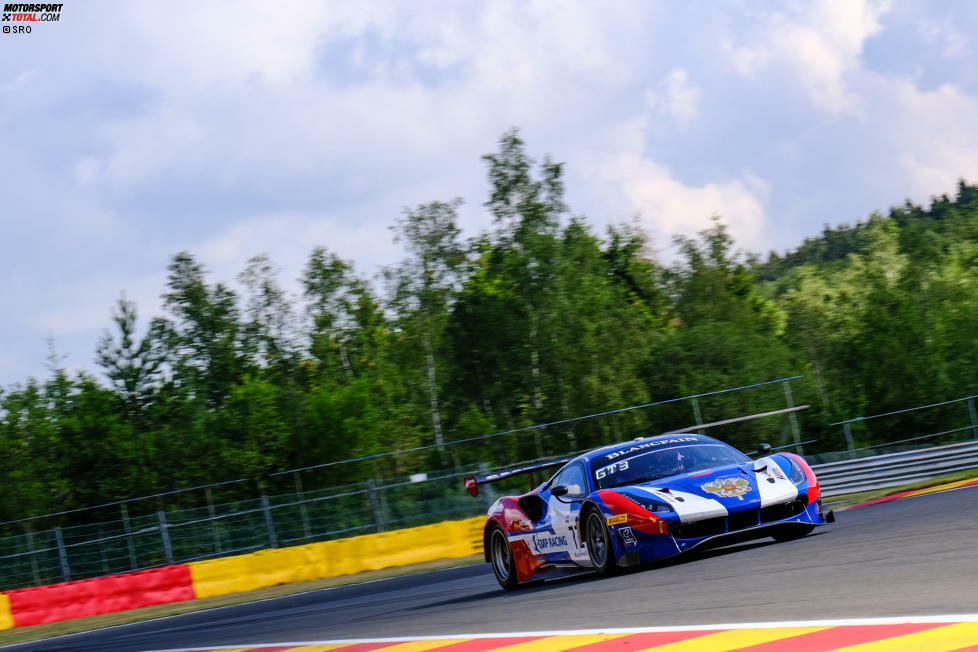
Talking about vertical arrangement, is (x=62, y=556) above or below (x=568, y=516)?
above

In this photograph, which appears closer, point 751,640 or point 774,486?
Result: point 751,640

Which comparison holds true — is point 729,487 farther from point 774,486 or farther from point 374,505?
point 374,505

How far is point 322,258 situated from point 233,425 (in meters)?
11.0

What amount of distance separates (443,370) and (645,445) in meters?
39.0

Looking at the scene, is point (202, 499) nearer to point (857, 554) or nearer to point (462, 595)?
point (462, 595)

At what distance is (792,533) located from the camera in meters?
10.6

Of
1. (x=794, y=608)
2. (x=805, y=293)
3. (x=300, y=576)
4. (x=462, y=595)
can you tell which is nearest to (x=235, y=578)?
(x=300, y=576)

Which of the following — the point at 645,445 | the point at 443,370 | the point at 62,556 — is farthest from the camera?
the point at 443,370

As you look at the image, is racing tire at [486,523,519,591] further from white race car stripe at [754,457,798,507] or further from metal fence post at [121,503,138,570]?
metal fence post at [121,503,138,570]

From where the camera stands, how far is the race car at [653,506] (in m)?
9.56

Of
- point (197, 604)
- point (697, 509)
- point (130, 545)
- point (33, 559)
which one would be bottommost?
point (197, 604)

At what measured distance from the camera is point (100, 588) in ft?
75.2

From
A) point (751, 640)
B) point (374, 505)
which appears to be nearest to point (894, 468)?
point (374, 505)

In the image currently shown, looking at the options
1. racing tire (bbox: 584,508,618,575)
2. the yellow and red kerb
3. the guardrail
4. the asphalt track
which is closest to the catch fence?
the guardrail
